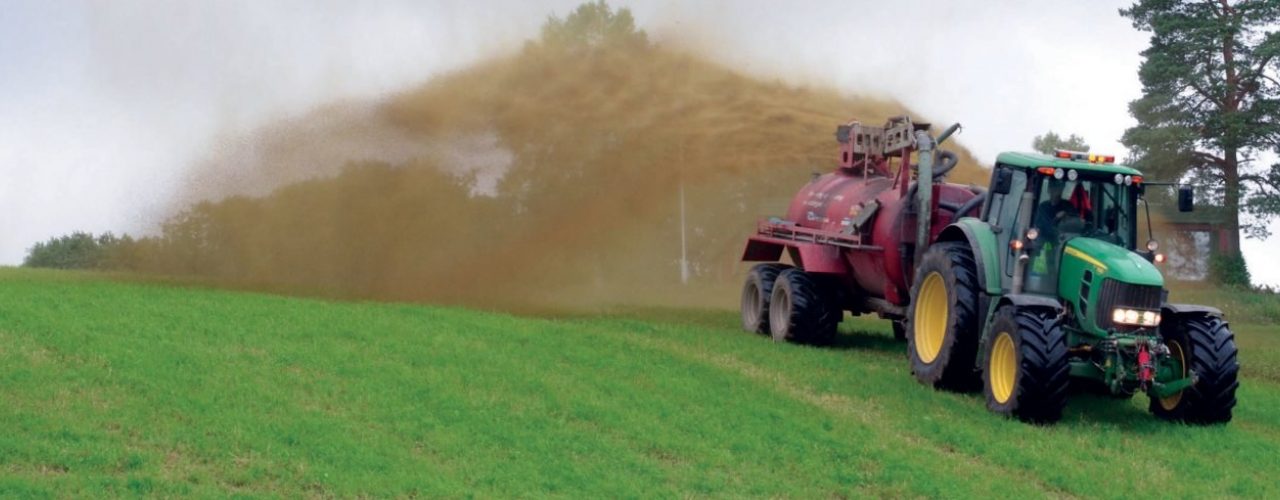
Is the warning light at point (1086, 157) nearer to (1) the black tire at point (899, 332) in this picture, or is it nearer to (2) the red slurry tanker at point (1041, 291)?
(2) the red slurry tanker at point (1041, 291)

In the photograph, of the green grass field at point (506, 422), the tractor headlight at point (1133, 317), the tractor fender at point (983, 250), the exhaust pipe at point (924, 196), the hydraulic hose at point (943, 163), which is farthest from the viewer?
the hydraulic hose at point (943, 163)

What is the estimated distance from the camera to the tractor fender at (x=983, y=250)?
15.9 m

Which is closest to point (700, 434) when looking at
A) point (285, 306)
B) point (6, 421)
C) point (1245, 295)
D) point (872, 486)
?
point (872, 486)

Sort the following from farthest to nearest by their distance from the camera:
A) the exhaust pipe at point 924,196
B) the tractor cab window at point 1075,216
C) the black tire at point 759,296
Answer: the black tire at point 759,296
the exhaust pipe at point 924,196
the tractor cab window at point 1075,216

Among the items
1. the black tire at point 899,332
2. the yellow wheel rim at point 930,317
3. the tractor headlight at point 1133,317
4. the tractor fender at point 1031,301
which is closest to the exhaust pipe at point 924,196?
the yellow wheel rim at point 930,317

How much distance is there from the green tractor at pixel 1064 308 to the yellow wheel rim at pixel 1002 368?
0.05 feet

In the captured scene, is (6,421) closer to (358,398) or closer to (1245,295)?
(358,398)

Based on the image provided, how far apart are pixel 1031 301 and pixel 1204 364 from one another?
1902mm

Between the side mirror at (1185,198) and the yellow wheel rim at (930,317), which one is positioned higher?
the side mirror at (1185,198)

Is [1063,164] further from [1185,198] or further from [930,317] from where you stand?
[930,317]

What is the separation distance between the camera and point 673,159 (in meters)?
26.1

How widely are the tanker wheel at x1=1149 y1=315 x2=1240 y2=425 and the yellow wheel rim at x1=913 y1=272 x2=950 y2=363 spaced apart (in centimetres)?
275

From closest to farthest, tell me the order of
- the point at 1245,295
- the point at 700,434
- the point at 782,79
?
the point at 700,434
the point at 782,79
the point at 1245,295

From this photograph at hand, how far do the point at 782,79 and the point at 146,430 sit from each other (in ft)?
50.9
